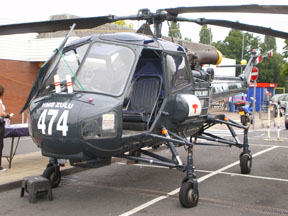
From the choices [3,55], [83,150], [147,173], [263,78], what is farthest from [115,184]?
[263,78]

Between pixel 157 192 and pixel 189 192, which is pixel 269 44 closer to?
pixel 157 192

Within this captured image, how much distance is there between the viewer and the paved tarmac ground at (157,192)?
5.70 m

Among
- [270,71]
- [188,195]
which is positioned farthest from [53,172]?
[270,71]

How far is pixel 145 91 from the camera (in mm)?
7266

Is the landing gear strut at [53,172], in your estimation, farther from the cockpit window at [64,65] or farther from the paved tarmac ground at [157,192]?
the cockpit window at [64,65]

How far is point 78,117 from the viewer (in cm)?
507

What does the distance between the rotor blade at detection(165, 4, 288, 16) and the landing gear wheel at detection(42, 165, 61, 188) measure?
3.73 meters

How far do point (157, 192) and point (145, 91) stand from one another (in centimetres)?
201

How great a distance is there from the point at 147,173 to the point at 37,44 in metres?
14.8

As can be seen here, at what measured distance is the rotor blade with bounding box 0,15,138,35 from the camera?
6.02 metres

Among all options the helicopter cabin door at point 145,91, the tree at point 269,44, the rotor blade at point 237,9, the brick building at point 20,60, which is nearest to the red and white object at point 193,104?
the helicopter cabin door at point 145,91

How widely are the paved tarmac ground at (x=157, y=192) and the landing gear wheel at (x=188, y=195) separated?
4.0 inches

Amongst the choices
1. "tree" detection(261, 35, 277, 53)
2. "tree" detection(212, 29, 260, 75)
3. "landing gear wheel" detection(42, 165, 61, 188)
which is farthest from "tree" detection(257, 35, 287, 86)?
"landing gear wheel" detection(42, 165, 61, 188)

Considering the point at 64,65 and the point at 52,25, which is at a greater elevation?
the point at 52,25
